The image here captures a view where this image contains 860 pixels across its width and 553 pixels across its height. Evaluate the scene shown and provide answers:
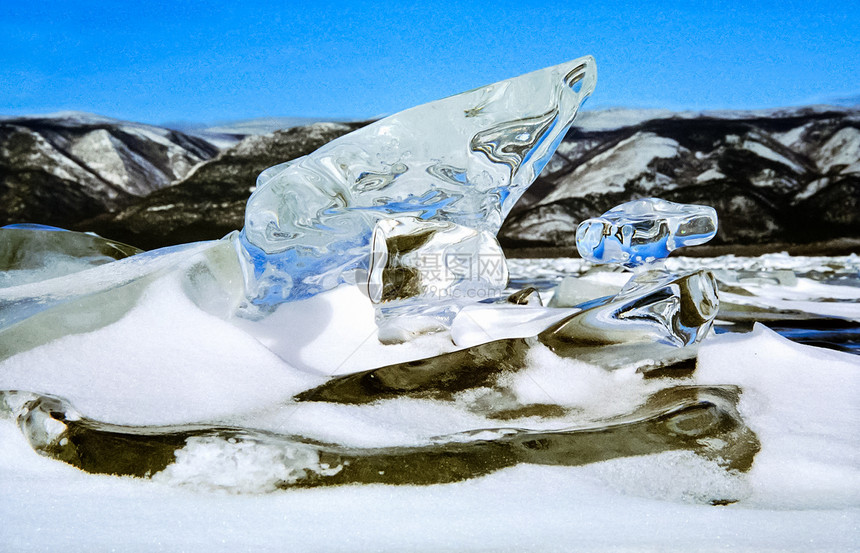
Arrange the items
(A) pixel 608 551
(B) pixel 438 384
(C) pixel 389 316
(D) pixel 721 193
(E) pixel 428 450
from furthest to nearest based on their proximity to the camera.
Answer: (D) pixel 721 193
(C) pixel 389 316
(B) pixel 438 384
(E) pixel 428 450
(A) pixel 608 551

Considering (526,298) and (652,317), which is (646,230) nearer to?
(652,317)

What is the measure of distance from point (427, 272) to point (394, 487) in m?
0.41

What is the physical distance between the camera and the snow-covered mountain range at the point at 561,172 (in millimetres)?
5504

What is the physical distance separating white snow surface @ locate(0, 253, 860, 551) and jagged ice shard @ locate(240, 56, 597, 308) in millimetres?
150

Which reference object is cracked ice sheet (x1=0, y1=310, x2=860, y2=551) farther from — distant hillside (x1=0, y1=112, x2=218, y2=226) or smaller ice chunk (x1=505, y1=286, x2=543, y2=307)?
distant hillside (x1=0, y1=112, x2=218, y2=226)

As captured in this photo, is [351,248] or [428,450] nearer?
[428,450]

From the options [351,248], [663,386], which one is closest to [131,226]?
[351,248]

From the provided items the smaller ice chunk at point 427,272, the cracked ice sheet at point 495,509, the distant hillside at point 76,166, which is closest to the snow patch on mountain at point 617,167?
the distant hillside at point 76,166

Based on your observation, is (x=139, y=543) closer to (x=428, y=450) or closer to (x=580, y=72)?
(x=428, y=450)

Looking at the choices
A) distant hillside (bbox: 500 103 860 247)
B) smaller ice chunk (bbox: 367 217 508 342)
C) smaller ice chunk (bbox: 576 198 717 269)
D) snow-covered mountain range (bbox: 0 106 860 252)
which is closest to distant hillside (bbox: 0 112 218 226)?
snow-covered mountain range (bbox: 0 106 860 252)

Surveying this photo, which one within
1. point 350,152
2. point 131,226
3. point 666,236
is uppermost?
point 350,152

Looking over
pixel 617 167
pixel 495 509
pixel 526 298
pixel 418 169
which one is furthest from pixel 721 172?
pixel 495 509

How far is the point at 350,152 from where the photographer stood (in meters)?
0.83

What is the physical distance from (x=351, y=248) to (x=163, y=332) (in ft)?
0.92
